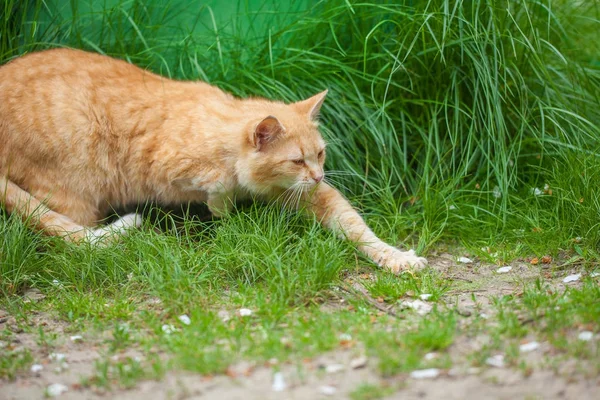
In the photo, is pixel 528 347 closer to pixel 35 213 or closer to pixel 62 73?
pixel 35 213

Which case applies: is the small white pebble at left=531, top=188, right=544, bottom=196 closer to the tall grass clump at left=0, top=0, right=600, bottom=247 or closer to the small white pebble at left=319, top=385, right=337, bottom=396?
the tall grass clump at left=0, top=0, right=600, bottom=247

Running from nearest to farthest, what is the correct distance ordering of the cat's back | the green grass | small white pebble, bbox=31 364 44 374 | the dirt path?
the dirt path, small white pebble, bbox=31 364 44 374, the green grass, the cat's back

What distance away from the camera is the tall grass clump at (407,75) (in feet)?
16.4

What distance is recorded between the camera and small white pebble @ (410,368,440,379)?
2914 millimetres

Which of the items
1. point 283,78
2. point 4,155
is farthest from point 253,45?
point 4,155

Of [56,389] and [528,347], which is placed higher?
[528,347]

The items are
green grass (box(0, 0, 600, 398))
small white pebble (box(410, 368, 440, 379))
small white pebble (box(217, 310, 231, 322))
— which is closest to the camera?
small white pebble (box(410, 368, 440, 379))

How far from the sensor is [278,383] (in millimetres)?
2922

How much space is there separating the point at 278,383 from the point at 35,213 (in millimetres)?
2377

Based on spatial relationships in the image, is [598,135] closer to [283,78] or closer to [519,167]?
[519,167]

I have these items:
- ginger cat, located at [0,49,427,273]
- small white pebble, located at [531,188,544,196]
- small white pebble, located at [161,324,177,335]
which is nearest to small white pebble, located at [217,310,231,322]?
small white pebble, located at [161,324,177,335]

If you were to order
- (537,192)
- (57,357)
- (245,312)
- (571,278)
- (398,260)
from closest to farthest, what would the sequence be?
(57,357) → (245,312) → (571,278) → (398,260) → (537,192)

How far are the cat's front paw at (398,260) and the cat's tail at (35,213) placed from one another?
184 cm

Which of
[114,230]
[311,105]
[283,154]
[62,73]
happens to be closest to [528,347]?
[283,154]
